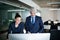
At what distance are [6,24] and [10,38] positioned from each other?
23.3ft

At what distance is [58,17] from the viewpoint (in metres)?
26.4

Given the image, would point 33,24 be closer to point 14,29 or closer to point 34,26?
point 34,26

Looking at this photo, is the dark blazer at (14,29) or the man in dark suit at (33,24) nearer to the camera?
the dark blazer at (14,29)

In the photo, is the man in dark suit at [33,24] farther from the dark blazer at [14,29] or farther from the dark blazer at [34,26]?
the dark blazer at [14,29]

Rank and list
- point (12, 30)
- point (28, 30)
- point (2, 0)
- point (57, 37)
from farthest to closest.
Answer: point (2, 0)
point (28, 30)
point (12, 30)
point (57, 37)

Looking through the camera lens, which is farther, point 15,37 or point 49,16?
point 49,16

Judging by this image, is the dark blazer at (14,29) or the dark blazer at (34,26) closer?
the dark blazer at (14,29)

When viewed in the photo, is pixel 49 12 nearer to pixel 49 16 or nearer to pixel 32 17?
pixel 49 16

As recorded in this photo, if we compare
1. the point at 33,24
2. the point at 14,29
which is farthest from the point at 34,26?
the point at 14,29

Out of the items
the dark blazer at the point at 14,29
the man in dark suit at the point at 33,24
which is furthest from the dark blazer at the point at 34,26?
the dark blazer at the point at 14,29

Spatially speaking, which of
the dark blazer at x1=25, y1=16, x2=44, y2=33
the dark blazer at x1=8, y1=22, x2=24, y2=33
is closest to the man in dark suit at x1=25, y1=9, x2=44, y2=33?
the dark blazer at x1=25, y1=16, x2=44, y2=33

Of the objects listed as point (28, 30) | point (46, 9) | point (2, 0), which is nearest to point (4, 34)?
point (2, 0)

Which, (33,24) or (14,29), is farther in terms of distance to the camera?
(33,24)

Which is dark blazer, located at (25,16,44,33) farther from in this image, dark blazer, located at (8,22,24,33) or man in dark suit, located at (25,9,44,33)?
dark blazer, located at (8,22,24,33)
